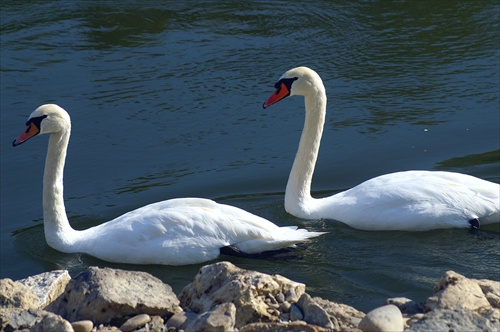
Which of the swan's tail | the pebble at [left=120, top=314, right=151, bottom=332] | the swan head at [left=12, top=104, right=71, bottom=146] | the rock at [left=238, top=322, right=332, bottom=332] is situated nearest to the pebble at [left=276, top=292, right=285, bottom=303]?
the rock at [left=238, top=322, right=332, bottom=332]

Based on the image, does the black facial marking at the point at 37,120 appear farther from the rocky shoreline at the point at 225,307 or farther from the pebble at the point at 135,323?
the pebble at the point at 135,323

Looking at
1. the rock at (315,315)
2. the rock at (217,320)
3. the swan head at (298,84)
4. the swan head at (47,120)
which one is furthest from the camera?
the swan head at (298,84)

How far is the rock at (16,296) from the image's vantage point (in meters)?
6.76

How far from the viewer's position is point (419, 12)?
17.0 m

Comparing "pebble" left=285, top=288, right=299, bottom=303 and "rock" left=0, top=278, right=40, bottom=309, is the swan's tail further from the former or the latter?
"rock" left=0, top=278, right=40, bottom=309

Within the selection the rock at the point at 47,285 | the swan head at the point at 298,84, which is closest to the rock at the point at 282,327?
the rock at the point at 47,285

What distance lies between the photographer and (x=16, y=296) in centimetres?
681

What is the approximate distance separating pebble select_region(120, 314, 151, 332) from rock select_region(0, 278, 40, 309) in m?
0.75

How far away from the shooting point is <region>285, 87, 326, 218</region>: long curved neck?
33.1 feet

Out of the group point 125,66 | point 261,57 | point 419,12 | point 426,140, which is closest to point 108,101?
point 125,66

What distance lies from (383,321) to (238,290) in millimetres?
919

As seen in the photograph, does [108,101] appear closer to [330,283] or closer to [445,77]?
[445,77]

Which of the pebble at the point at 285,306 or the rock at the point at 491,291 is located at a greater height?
the pebble at the point at 285,306

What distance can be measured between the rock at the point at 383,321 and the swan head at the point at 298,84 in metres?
4.32
